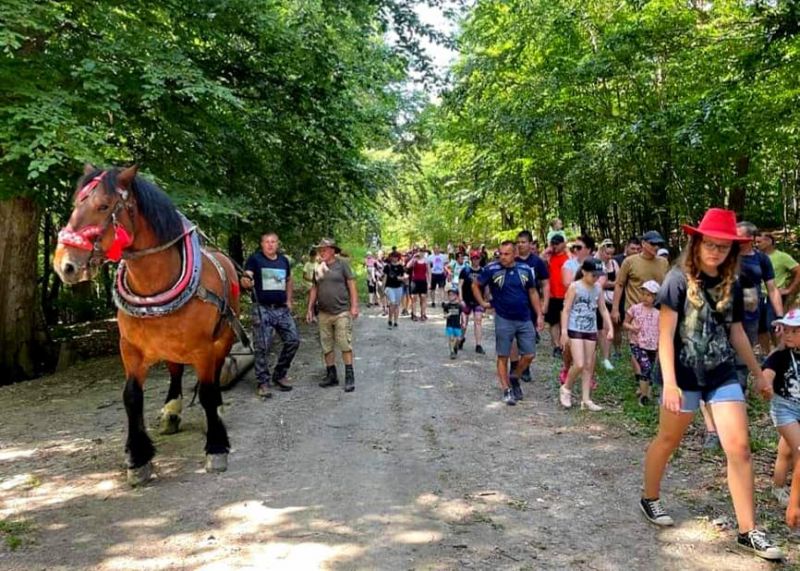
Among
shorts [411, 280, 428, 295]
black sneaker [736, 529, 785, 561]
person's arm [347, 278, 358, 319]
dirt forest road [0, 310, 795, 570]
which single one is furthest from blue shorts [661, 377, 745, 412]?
shorts [411, 280, 428, 295]

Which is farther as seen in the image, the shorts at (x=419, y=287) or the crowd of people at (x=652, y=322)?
the shorts at (x=419, y=287)

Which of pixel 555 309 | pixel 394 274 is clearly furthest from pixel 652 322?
pixel 394 274

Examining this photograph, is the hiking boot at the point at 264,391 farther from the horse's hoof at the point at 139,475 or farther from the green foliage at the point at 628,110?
the green foliage at the point at 628,110

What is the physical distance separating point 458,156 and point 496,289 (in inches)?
662

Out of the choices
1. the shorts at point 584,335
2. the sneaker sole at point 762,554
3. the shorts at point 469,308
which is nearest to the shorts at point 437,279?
the shorts at point 469,308

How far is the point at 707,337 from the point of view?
352 centimetres

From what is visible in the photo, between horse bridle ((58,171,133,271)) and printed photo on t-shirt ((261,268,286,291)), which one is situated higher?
horse bridle ((58,171,133,271))

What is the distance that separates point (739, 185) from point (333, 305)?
11.6 metres

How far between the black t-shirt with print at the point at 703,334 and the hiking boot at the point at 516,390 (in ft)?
11.8

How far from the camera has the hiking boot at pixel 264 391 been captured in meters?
7.35

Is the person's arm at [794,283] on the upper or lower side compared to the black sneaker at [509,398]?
upper

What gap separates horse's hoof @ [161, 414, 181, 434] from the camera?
582cm

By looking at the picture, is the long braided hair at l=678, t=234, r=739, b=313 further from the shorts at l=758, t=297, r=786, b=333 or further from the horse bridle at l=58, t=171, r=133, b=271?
the horse bridle at l=58, t=171, r=133, b=271

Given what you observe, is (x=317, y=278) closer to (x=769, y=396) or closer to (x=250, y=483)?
(x=250, y=483)
